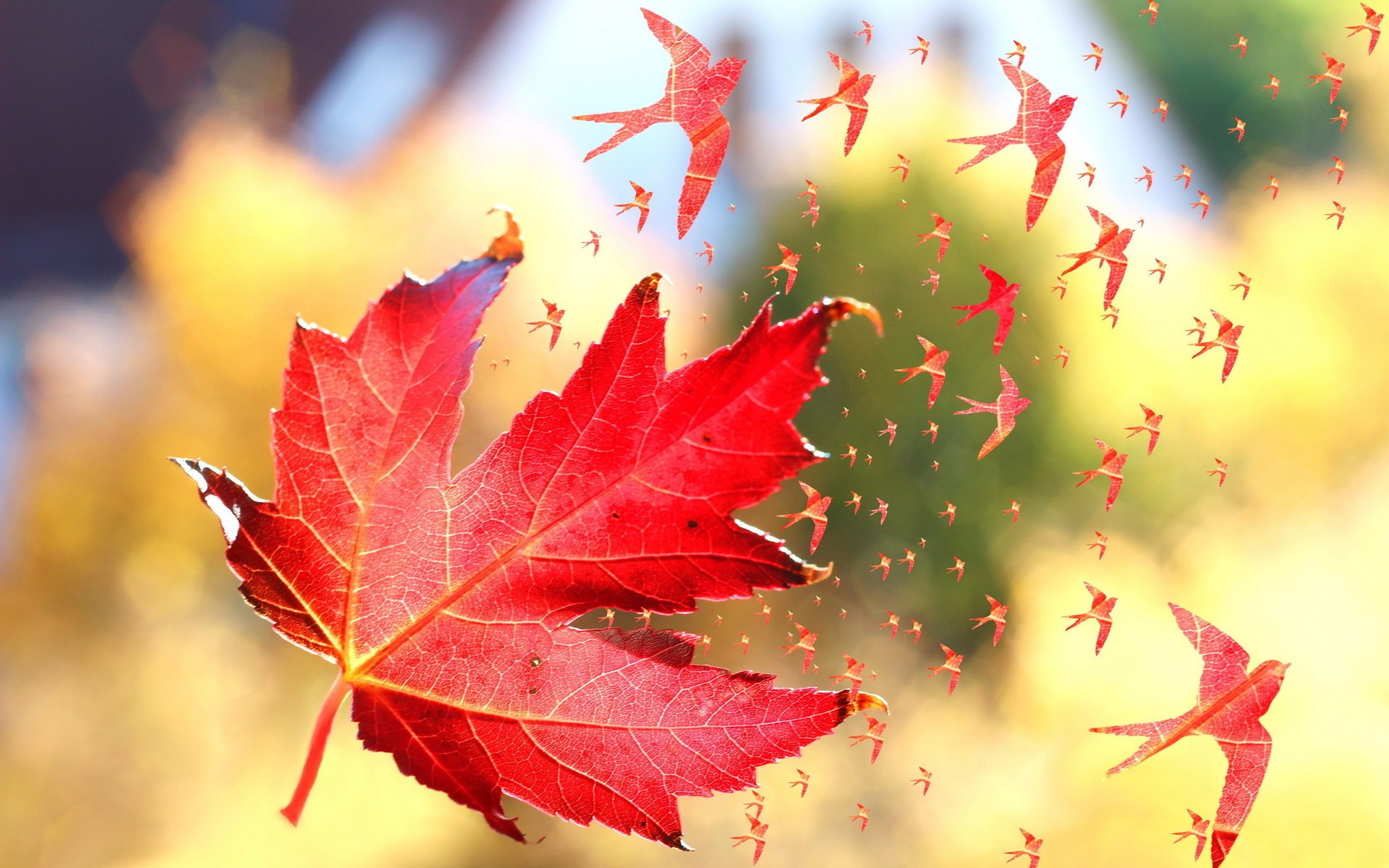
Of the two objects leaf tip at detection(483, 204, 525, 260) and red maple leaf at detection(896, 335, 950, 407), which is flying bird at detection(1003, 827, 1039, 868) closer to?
red maple leaf at detection(896, 335, 950, 407)

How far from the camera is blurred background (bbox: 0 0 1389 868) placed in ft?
1.11

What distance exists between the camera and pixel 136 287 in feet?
1.77

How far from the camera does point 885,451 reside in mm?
382

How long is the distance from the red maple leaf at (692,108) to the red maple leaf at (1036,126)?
0.06m

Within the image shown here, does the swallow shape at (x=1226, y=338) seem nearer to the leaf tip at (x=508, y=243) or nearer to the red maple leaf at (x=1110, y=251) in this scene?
the red maple leaf at (x=1110, y=251)

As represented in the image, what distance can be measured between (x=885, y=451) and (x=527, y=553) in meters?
0.28

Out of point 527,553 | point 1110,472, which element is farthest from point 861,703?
point 1110,472

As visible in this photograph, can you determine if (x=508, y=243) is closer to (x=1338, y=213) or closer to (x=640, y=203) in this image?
(x=640, y=203)

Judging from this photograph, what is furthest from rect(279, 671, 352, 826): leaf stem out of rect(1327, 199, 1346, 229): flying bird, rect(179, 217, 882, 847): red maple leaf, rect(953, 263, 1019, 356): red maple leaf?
rect(1327, 199, 1346, 229): flying bird

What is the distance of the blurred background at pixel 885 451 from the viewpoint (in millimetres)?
338

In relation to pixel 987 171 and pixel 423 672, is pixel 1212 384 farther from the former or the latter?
pixel 423 672

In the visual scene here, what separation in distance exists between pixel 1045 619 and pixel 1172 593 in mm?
61

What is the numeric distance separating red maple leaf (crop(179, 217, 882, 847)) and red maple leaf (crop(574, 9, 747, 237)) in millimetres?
44

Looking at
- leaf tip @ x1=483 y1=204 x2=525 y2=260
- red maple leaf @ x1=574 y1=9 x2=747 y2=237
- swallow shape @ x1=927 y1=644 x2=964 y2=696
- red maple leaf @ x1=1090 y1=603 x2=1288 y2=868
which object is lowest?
swallow shape @ x1=927 y1=644 x2=964 y2=696
